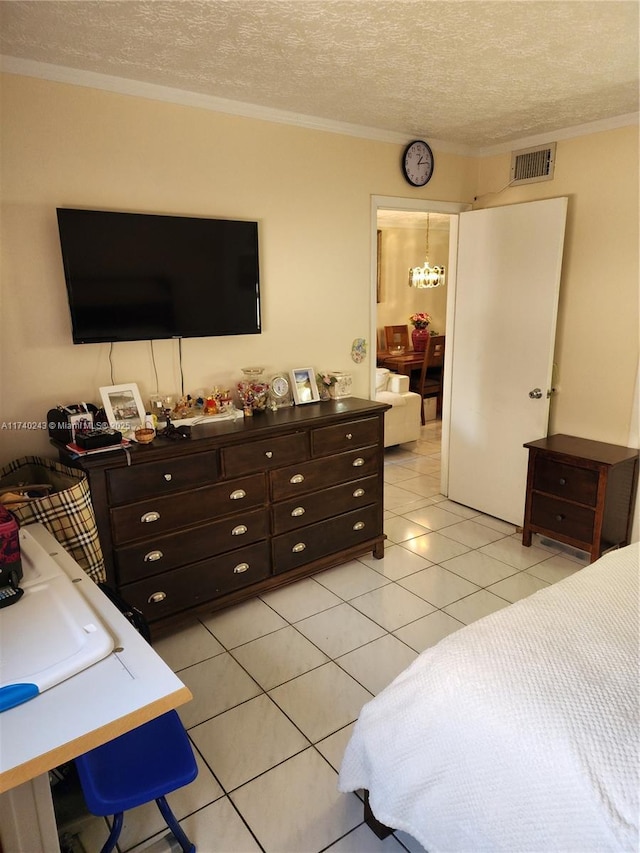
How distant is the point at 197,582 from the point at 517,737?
1703 millimetres

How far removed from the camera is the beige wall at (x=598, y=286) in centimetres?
304

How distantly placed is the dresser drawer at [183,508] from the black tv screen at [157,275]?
0.76 metres

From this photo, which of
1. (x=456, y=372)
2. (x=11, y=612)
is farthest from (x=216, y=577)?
(x=456, y=372)

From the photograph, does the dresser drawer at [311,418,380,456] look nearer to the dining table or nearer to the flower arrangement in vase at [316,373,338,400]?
the flower arrangement in vase at [316,373,338,400]

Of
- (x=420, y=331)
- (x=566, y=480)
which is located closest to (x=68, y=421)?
(x=566, y=480)

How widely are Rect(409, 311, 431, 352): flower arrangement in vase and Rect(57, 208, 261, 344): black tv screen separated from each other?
13.9 feet

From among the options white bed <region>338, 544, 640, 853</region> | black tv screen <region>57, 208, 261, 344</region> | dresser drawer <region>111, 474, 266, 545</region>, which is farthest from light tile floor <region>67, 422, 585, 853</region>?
black tv screen <region>57, 208, 261, 344</region>

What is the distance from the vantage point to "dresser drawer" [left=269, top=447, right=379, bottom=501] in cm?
276

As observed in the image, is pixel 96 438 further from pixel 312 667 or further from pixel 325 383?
pixel 325 383

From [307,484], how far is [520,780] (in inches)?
72.5

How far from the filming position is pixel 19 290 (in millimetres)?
2254

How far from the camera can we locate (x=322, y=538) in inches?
118

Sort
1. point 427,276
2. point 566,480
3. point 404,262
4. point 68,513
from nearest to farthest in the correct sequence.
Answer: point 68,513 → point 566,480 → point 427,276 → point 404,262

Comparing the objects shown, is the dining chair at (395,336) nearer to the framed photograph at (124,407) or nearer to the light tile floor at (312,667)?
the light tile floor at (312,667)
